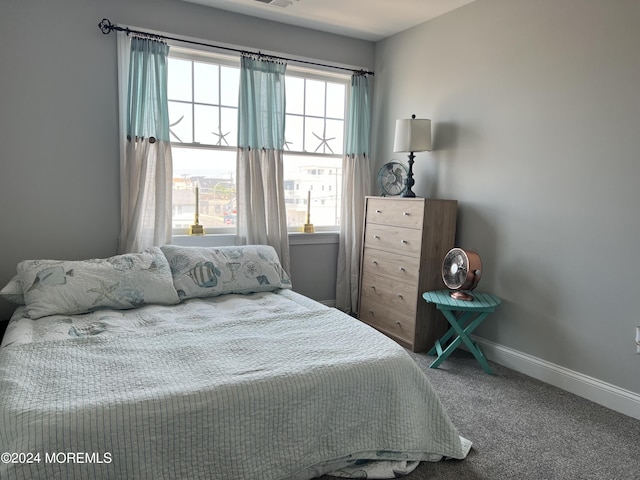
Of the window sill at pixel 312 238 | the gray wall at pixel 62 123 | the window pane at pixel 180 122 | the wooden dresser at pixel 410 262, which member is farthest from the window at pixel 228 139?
the wooden dresser at pixel 410 262

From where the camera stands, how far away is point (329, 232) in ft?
13.4

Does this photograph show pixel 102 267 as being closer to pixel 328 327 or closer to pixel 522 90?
pixel 328 327

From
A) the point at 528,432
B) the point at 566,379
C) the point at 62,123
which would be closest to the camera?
the point at 528,432

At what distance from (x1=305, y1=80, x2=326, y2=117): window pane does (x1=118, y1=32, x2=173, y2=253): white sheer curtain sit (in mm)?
1272

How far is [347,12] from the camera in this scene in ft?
11.2

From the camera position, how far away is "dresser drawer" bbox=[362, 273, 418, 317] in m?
3.26

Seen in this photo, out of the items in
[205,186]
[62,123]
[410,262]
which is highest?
[62,123]

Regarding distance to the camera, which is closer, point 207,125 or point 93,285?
point 93,285

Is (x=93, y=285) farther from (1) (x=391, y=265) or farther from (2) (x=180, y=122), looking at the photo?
(1) (x=391, y=265)

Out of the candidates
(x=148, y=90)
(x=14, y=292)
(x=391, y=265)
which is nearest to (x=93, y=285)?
(x=14, y=292)

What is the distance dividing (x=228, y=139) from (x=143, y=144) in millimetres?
691

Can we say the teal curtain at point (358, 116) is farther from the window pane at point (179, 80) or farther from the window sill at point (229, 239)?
the window pane at point (179, 80)

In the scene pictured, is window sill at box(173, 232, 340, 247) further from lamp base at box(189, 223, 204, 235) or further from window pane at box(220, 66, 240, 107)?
window pane at box(220, 66, 240, 107)

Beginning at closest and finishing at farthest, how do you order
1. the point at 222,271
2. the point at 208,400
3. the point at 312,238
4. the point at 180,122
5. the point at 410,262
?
1. the point at 208,400
2. the point at 222,271
3. the point at 410,262
4. the point at 180,122
5. the point at 312,238
